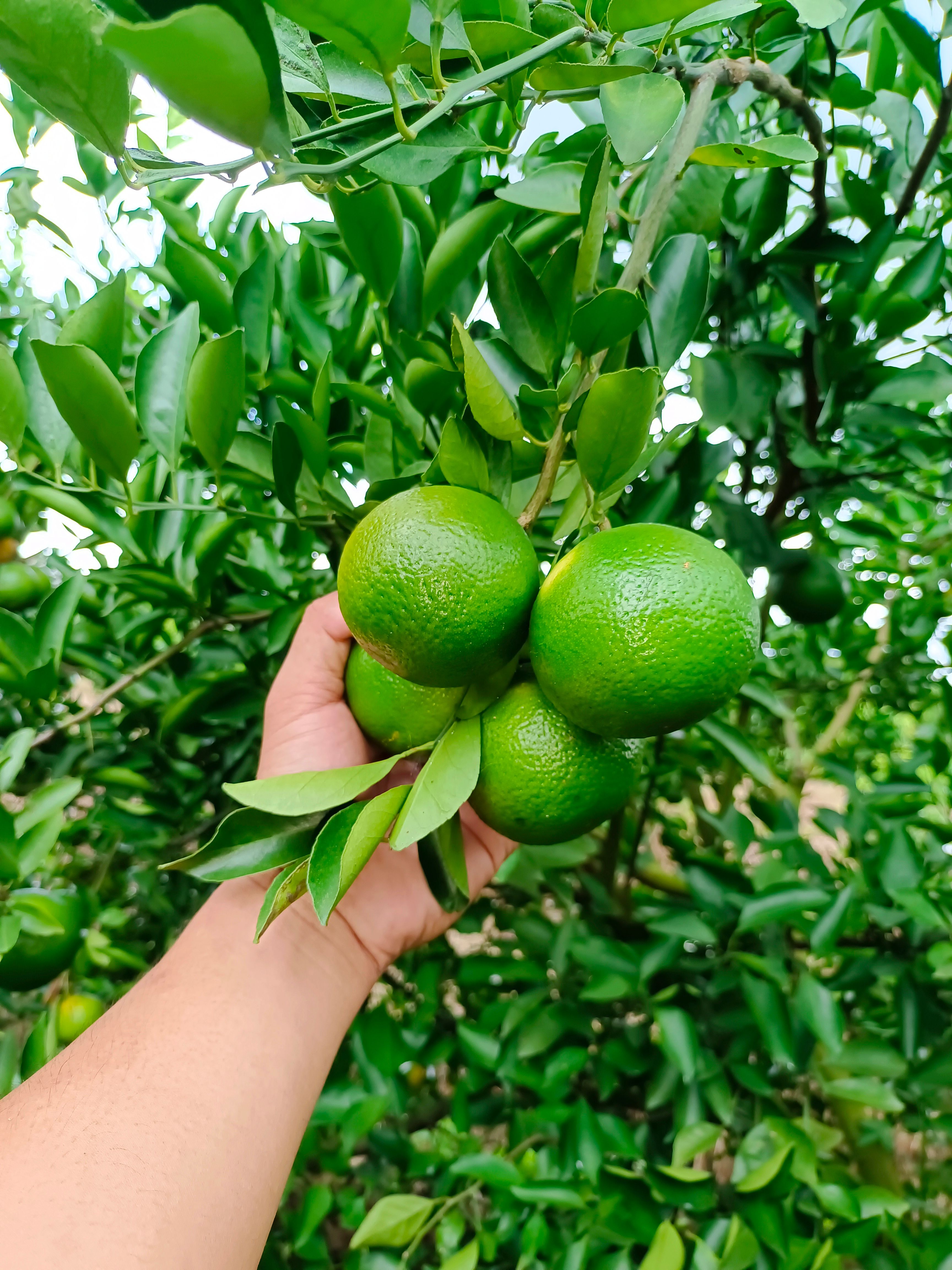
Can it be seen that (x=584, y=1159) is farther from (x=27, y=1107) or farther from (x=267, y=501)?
(x=267, y=501)

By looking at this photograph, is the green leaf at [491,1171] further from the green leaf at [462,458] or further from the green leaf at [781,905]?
the green leaf at [462,458]

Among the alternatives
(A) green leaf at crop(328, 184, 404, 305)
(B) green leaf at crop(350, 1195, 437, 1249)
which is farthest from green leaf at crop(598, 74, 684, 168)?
(B) green leaf at crop(350, 1195, 437, 1249)

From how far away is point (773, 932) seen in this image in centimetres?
105

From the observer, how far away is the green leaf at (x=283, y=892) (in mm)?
489

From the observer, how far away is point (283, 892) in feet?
1.65

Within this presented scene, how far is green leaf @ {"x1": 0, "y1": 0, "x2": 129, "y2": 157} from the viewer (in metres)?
0.33

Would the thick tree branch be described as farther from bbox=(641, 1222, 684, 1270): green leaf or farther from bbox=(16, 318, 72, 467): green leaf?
bbox=(641, 1222, 684, 1270): green leaf

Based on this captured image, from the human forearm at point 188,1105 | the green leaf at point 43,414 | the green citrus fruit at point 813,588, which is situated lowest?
the green citrus fruit at point 813,588

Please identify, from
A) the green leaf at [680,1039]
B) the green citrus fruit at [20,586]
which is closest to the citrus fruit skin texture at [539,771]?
the green leaf at [680,1039]

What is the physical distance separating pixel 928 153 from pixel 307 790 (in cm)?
90

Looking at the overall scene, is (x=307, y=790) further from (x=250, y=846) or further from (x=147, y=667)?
(x=147, y=667)

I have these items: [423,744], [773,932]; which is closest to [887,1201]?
[773,932]

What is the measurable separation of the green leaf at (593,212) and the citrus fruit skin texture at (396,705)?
12.8 inches

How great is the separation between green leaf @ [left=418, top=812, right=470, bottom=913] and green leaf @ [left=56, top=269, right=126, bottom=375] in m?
0.49
